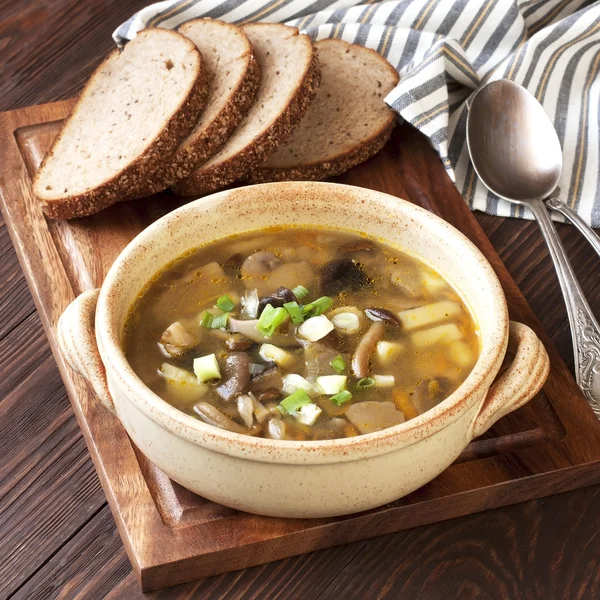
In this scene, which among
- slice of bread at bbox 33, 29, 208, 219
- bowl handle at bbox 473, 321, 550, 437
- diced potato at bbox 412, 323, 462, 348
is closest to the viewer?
bowl handle at bbox 473, 321, 550, 437

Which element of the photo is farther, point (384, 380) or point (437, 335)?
point (437, 335)

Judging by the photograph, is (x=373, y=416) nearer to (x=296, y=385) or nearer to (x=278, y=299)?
(x=296, y=385)

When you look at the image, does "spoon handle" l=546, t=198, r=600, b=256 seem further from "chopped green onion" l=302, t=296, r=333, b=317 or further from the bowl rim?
"chopped green onion" l=302, t=296, r=333, b=317

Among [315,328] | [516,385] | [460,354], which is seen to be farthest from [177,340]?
[516,385]

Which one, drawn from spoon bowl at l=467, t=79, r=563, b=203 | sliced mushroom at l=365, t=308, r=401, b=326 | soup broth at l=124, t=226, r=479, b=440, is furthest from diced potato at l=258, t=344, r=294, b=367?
spoon bowl at l=467, t=79, r=563, b=203

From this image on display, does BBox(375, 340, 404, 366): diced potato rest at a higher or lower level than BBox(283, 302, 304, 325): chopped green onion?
lower
